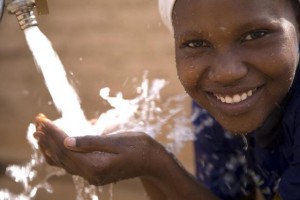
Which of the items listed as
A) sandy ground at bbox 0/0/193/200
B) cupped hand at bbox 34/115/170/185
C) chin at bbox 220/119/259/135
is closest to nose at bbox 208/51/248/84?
chin at bbox 220/119/259/135

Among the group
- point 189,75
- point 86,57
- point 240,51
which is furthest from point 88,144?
point 86,57

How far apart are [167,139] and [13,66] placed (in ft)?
3.73

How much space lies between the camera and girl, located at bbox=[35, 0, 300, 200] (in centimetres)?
139

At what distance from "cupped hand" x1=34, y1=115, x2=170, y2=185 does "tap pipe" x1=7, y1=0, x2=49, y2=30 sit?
270 millimetres

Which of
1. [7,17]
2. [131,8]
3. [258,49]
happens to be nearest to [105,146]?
[258,49]

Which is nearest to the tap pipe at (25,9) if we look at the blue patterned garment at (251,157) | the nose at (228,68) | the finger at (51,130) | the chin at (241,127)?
the finger at (51,130)

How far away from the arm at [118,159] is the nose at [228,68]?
30 centimetres

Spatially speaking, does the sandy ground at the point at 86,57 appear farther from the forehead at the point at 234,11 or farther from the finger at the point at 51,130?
the forehead at the point at 234,11

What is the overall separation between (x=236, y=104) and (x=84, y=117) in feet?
2.82

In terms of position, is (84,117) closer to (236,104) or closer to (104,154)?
(104,154)

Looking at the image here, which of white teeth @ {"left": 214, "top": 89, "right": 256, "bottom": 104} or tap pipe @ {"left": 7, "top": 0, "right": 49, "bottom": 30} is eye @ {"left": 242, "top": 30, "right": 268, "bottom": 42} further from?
tap pipe @ {"left": 7, "top": 0, "right": 49, "bottom": 30}

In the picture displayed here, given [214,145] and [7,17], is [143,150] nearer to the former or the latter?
[214,145]

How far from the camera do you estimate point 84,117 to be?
224 cm

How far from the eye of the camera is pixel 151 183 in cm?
177
